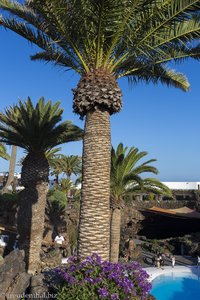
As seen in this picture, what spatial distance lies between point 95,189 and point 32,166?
26.8 feet

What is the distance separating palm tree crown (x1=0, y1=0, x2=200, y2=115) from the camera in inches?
313

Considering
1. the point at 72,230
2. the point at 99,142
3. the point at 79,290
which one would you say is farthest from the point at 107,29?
the point at 72,230

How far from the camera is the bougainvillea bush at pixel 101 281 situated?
666 centimetres

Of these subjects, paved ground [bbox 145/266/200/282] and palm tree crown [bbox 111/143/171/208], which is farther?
paved ground [bbox 145/266/200/282]

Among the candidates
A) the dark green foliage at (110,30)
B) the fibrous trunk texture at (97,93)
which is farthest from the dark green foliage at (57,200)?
the fibrous trunk texture at (97,93)

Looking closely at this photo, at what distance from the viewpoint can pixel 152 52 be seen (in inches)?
379

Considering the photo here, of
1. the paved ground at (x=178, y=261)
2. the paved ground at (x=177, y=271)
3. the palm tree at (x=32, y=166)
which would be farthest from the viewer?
the paved ground at (x=178, y=261)

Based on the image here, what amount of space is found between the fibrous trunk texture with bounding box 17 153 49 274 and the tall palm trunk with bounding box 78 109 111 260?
7.80 m

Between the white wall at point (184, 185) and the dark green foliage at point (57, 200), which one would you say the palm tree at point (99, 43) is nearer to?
the dark green foliage at point (57, 200)

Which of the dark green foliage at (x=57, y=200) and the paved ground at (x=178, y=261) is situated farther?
the dark green foliage at (x=57, y=200)

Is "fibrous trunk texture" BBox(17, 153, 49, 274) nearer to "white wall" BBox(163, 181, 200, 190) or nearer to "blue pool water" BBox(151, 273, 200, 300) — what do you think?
"blue pool water" BBox(151, 273, 200, 300)

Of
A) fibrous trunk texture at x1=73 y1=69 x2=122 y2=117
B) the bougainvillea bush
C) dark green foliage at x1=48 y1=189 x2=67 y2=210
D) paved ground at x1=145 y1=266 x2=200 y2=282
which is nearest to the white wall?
dark green foliage at x1=48 y1=189 x2=67 y2=210

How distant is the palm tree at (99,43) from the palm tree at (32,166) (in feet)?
20.4

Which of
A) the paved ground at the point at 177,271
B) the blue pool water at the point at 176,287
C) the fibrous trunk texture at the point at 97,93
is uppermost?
the fibrous trunk texture at the point at 97,93
